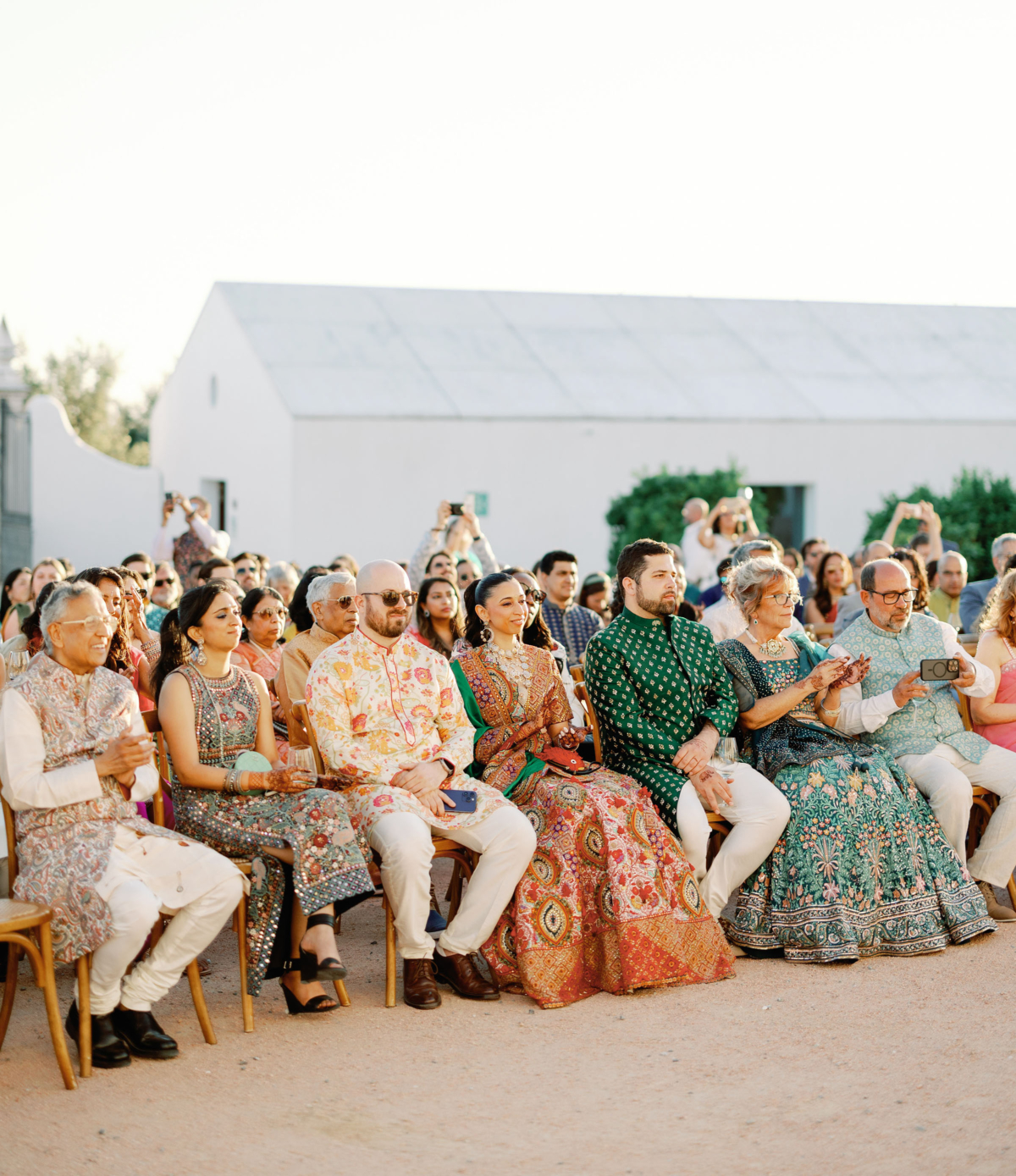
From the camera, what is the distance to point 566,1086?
384cm

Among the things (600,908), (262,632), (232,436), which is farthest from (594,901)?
(232,436)

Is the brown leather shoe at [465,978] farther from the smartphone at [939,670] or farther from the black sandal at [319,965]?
the smartphone at [939,670]

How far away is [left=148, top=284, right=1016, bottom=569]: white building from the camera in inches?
702

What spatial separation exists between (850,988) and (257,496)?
15.3m

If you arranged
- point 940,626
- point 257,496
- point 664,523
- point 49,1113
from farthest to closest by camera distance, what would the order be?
point 257,496 < point 664,523 < point 940,626 < point 49,1113

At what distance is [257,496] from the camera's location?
18.8m

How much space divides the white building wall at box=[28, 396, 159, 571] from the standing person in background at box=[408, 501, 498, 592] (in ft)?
37.7

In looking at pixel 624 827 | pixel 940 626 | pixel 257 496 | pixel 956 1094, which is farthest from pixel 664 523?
pixel 956 1094

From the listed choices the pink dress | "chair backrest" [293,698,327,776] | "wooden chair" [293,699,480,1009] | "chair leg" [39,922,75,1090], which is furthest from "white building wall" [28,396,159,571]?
"chair leg" [39,922,75,1090]

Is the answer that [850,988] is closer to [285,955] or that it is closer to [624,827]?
[624,827]

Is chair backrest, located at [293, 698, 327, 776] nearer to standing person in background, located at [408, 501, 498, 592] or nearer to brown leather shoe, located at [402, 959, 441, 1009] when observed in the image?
brown leather shoe, located at [402, 959, 441, 1009]

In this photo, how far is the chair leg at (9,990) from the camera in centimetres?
404

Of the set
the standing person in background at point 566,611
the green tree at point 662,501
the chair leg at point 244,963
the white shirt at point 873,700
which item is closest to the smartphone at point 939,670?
the white shirt at point 873,700

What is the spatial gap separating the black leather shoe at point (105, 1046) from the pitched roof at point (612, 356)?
1380 cm
